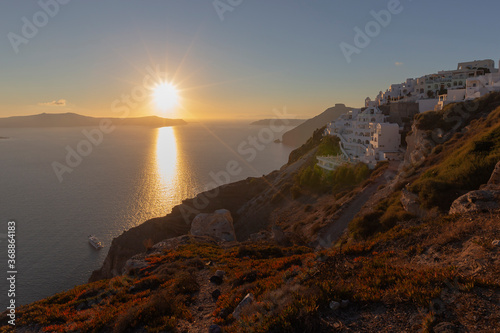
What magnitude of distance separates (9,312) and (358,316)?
1932 cm

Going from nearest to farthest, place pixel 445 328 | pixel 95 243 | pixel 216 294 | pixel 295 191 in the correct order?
pixel 445 328, pixel 216 294, pixel 95 243, pixel 295 191

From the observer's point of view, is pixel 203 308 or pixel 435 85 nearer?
pixel 203 308

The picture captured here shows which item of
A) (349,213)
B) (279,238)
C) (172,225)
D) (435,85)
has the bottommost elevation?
(172,225)

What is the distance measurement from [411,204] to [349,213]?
1237cm

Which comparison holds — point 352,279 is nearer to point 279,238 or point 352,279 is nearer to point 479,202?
point 479,202

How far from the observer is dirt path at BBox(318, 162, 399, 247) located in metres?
29.6

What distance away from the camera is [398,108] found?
210 feet

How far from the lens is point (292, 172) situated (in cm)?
6781

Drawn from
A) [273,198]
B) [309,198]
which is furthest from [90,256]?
[309,198]

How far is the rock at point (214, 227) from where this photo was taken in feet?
136

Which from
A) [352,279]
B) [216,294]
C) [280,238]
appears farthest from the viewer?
[280,238]

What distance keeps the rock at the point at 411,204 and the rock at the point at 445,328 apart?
Answer: 47.2ft

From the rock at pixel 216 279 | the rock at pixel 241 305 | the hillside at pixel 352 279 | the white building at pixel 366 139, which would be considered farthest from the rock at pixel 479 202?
the white building at pixel 366 139

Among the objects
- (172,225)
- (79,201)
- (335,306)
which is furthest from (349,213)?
(79,201)
